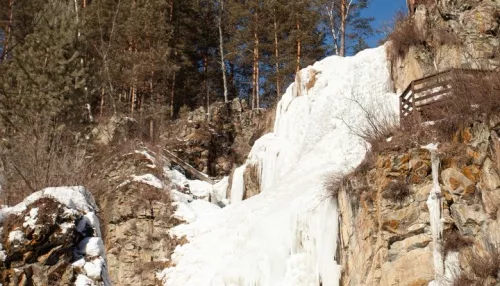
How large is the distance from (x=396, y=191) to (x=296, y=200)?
3.31 m

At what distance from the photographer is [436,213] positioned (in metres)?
9.05

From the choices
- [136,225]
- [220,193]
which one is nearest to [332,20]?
[220,193]

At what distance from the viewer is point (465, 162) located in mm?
9195

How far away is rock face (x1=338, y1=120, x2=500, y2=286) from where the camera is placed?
879 centimetres

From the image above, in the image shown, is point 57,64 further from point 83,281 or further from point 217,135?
point 83,281

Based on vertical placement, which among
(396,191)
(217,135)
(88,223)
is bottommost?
(88,223)

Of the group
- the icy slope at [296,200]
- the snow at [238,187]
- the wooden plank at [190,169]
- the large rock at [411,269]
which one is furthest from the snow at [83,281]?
the wooden plank at [190,169]

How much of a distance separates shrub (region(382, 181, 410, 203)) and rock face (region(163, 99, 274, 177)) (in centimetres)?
1259

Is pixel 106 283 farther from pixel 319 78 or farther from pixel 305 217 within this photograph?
pixel 319 78

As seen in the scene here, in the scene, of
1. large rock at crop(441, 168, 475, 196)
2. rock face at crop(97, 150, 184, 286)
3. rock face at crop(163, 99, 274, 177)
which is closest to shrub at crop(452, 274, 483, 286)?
large rock at crop(441, 168, 475, 196)

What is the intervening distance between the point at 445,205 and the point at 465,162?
827 millimetres

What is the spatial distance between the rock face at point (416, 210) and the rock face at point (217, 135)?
39.9ft

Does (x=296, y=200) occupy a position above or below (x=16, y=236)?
above

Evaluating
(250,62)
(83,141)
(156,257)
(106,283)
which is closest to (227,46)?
(250,62)
